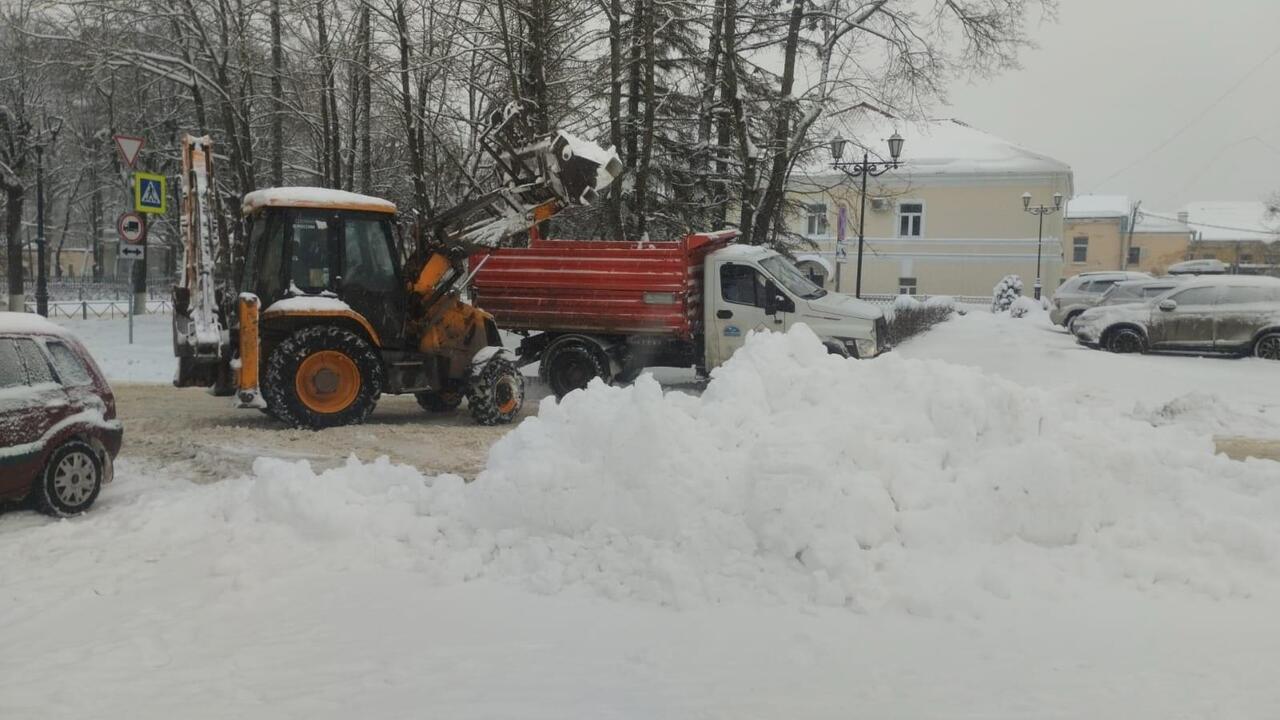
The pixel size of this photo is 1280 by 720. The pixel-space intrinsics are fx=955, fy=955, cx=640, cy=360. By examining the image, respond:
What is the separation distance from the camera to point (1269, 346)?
17.6 metres

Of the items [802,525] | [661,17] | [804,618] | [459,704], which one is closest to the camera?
[459,704]

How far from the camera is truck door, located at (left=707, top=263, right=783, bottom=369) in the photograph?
1300 cm

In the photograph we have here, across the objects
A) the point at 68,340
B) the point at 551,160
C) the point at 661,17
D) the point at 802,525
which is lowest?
the point at 802,525

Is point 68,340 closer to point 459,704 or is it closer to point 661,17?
point 459,704

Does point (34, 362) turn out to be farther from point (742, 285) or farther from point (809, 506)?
point (742, 285)

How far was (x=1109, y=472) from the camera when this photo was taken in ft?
19.4

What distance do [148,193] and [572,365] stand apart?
7297 mm

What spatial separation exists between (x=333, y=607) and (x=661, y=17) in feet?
50.3

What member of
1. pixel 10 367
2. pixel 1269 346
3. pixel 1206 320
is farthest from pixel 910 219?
pixel 10 367

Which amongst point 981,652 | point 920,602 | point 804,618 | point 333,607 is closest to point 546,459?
point 333,607

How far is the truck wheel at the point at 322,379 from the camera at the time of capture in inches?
401

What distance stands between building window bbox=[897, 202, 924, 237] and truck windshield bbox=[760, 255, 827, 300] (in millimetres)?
38374

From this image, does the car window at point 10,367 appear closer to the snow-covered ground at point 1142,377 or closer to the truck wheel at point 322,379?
the truck wheel at point 322,379

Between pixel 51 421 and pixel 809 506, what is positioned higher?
pixel 51 421
